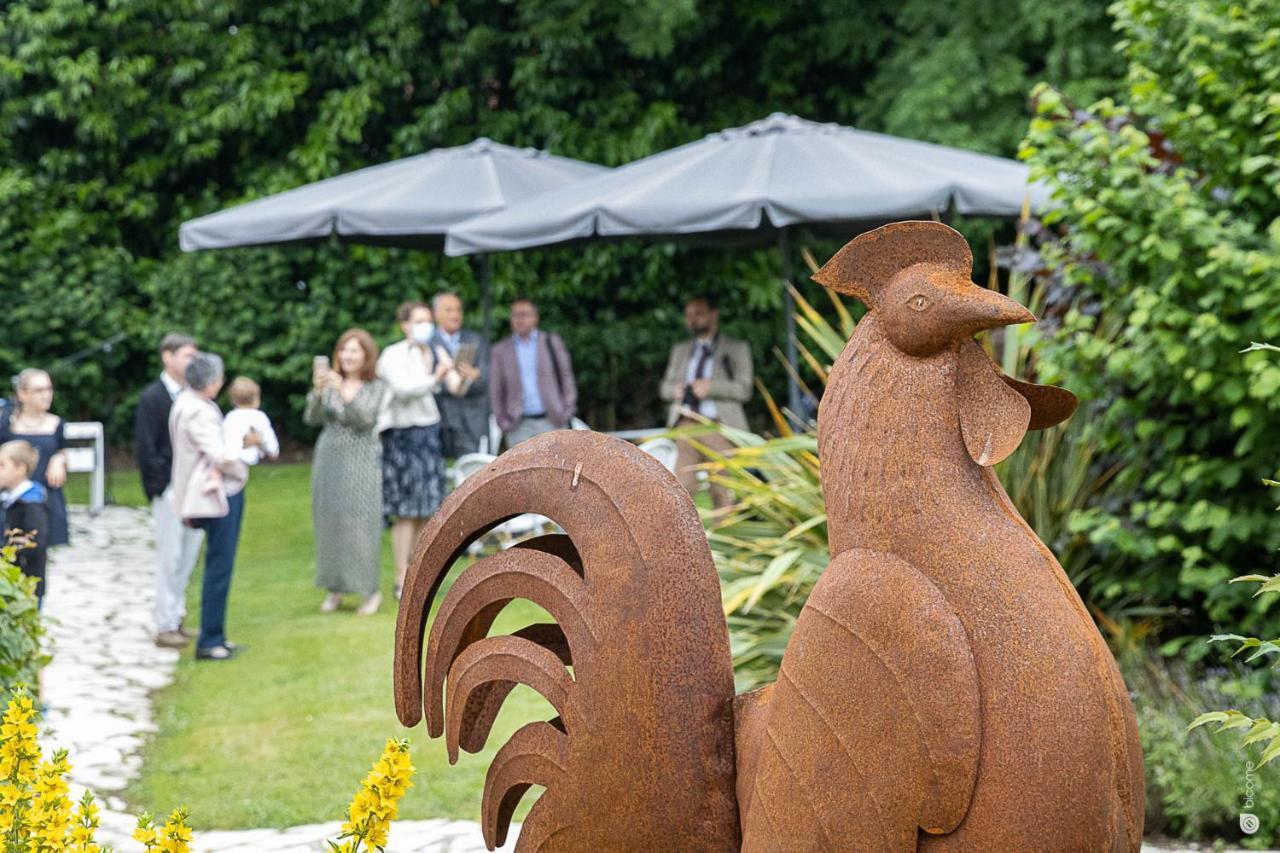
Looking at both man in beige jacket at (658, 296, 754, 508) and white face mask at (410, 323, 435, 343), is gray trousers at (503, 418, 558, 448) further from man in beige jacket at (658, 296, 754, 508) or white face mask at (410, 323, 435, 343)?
white face mask at (410, 323, 435, 343)

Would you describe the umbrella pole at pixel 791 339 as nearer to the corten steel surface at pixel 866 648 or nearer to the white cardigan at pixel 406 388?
the white cardigan at pixel 406 388

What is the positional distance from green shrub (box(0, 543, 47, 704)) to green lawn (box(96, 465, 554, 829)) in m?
0.94

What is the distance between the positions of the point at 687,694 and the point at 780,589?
3.52 m

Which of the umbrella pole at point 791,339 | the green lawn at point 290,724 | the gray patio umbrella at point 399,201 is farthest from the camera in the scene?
the gray patio umbrella at point 399,201

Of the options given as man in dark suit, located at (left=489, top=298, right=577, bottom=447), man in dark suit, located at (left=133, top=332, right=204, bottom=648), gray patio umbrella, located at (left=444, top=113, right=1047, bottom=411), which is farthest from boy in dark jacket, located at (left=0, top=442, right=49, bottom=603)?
man in dark suit, located at (left=489, top=298, right=577, bottom=447)

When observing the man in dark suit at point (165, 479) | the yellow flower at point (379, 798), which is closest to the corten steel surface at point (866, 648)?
the yellow flower at point (379, 798)

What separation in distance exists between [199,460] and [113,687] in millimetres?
1347

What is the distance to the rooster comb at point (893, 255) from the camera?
97.5 inches

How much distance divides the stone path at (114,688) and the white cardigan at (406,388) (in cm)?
211

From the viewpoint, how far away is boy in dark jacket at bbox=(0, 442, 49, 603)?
22.9 feet

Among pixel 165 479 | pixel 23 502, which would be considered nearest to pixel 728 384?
pixel 165 479

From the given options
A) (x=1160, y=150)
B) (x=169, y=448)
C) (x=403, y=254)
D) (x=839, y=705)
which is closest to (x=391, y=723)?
(x=169, y=448)

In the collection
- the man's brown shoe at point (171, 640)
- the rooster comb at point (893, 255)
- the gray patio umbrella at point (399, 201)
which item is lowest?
the man's brown shoe at point (171, 640)

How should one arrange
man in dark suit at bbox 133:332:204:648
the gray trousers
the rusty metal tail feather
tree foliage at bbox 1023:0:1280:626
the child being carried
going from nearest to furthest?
the rusty metal tail feather < tree foliage at bbox 1023:0:1280:626 < the child being carried < man in dark suit at bbox 133:332:204:648 < the gray trousers
